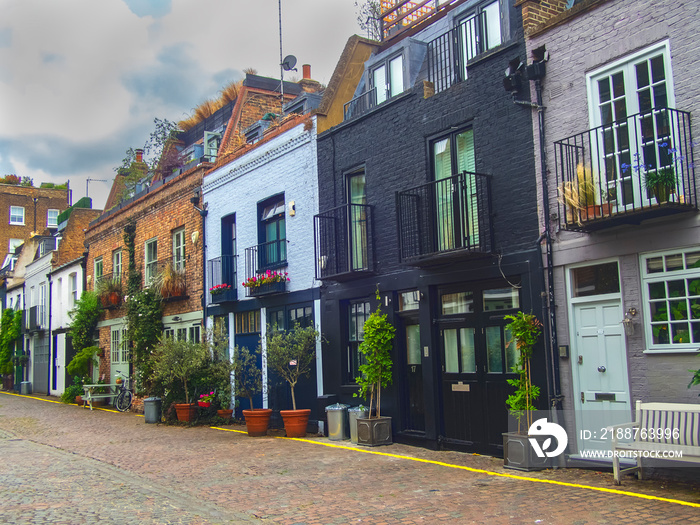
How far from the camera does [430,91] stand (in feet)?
38.1

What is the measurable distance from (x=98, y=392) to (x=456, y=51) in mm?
17277

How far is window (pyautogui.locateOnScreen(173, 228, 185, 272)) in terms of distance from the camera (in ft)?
63.7

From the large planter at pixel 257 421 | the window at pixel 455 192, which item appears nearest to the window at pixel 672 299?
the window at pixel 455 192

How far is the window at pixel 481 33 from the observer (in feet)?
37.0

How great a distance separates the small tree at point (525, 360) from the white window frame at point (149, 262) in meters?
14.2

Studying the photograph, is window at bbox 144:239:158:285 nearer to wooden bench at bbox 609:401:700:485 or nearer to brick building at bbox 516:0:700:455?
brick building at bbox 516:0:700:455

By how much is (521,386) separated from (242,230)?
9179 mm

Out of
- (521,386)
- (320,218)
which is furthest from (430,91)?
(521,386)

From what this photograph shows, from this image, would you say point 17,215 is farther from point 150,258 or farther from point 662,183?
point 662,183

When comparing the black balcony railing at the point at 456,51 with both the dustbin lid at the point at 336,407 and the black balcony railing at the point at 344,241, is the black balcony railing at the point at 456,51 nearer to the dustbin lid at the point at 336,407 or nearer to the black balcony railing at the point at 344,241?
the black balcony railing at the point at 344,241

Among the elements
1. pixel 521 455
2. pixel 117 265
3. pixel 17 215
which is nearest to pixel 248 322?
pixel 521 455

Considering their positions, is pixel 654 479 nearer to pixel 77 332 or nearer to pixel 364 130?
pixel 364 130

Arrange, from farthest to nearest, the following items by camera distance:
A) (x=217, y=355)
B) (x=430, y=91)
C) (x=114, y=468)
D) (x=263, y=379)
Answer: (x=217, y=355) < (x=263, y=379) < (x=430, y=91) < (x=114, y=468)

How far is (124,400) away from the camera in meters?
20.6
